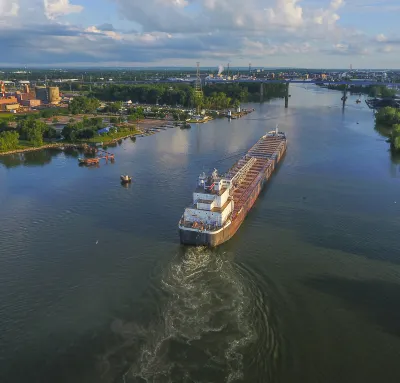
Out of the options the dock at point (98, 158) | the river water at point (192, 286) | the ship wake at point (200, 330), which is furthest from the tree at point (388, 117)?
the ship wake at point (200, 330)

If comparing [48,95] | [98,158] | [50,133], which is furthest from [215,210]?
[48,95]

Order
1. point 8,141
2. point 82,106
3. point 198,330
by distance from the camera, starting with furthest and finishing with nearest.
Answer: point 82,106, point 8,141, point 198,330

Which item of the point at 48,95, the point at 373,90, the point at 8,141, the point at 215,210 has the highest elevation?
the point at 373,90

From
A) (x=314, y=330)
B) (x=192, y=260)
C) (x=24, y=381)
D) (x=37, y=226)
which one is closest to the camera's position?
(x=24, y=381)

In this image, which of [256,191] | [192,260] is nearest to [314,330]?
[192,260]

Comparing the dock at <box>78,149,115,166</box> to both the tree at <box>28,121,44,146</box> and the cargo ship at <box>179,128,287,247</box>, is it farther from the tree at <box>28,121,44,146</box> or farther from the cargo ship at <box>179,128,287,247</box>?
the cargo ship at <box>179,128,287,247</box>

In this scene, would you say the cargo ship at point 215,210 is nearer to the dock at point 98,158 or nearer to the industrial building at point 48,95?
the dock at point 98,158

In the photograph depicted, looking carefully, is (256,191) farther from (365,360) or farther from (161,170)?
(365,360)

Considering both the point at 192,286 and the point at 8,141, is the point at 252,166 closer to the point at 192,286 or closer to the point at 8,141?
the point at 192,286
